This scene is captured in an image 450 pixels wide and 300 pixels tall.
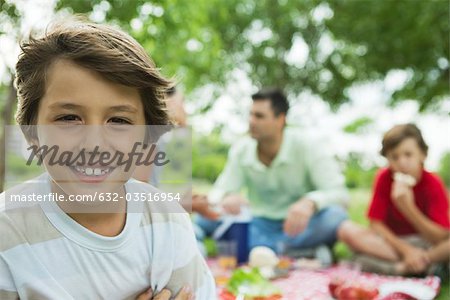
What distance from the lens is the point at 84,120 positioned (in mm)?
957

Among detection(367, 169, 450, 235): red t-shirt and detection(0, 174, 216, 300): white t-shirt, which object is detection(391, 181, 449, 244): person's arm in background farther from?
detection(0, 174, 216, 300): white t-shirt

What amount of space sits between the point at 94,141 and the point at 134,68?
0.46ft

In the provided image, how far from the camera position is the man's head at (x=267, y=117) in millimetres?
3000

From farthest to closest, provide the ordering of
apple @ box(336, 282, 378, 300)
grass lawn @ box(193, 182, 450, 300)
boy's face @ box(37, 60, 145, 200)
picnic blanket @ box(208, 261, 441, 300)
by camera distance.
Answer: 1. grass lawn @ box(193, 182, 450, 300)
2. picnic blanket @ box(208, 261, 441, 300)
3. apple @ box(336, 282, 378, 300)
4. boy's face @ box(37, 60, 145, 200)

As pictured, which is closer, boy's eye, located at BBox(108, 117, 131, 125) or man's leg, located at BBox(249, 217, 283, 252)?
boy's eye, located at BBox(108, 117, 131, 125)

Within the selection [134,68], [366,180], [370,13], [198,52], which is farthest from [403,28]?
[134,68]

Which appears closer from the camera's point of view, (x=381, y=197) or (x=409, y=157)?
(x=409, y=157)

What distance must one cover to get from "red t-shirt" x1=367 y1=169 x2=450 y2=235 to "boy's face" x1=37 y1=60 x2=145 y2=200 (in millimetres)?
1862

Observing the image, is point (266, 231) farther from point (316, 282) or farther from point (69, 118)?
point (69, 118)

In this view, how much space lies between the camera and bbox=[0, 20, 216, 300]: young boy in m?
0.96

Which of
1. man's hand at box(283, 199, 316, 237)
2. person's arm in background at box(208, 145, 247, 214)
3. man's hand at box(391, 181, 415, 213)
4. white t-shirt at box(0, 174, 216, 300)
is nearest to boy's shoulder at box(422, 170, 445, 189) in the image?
man's hand at box(391, 181, 415, 213)

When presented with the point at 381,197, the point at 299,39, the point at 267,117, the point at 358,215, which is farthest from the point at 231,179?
the point at 299,39

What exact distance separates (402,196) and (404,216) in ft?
0.73

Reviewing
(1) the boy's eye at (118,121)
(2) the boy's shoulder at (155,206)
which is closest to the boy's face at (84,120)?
(1) the boy's eye at (118,121)
